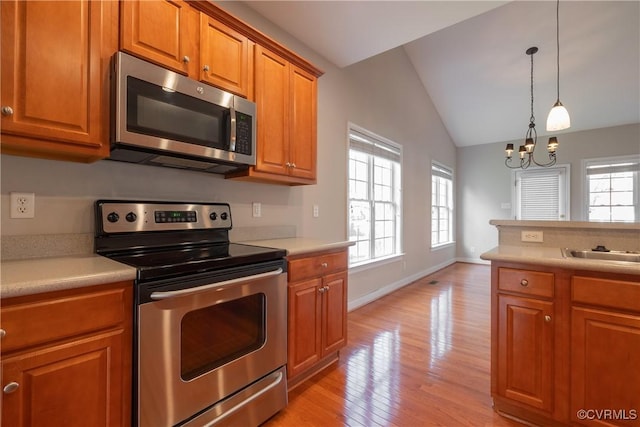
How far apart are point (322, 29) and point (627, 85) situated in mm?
5258

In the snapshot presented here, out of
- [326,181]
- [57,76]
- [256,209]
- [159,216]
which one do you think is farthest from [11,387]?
[326,181]

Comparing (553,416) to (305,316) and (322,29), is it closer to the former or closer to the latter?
(305,316)

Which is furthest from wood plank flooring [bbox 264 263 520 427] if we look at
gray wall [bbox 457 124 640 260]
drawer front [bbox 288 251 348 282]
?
gray wall [bbox 457 124 640 260]

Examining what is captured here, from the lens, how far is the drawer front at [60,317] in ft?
2.99

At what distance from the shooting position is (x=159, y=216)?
1.69 m

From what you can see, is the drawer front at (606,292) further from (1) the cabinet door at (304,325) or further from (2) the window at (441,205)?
(2) the window at (441,205)

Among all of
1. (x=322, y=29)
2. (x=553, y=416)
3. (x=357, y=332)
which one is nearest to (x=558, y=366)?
(x=553, y=416)

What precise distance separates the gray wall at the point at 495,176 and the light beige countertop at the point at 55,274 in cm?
688

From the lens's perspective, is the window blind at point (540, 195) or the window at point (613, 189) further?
the window blind at point (540, 195)

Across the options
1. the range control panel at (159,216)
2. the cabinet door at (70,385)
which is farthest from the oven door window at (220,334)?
the range control panel at (159,216)

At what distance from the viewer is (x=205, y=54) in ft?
5.49

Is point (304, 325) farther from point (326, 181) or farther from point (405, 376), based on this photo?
point (326, 181)

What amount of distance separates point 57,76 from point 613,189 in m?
7.61

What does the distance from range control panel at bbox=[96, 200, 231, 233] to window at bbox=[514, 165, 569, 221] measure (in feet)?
21.0
